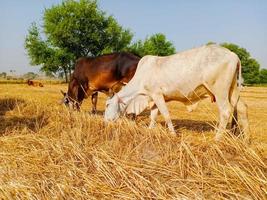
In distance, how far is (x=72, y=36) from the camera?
47.3m

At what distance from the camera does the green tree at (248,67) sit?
8956 cm

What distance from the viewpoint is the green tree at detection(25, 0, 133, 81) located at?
47344 mm

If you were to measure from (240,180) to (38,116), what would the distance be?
542cm

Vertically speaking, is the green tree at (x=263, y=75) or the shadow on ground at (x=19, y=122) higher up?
the green tree at (x=263, y=75)

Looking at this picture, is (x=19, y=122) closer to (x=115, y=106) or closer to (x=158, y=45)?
(x=115, y=106)

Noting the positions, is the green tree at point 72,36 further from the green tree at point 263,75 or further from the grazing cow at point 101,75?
the green tree at point 263,75

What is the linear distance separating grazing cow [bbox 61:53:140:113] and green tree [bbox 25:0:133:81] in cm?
3471

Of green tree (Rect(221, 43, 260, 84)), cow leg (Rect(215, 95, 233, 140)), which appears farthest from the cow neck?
green tree (Rect(221, 43, 260, 84))

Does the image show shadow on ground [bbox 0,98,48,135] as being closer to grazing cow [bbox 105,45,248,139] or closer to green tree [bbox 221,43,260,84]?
grazing cow [bbox 105,45,248,139]

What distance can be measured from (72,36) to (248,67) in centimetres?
5678

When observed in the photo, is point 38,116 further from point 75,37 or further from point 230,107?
point 75,37

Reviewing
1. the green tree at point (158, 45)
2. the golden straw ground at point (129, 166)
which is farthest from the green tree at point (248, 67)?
the golden straw ground at point (129, 166)

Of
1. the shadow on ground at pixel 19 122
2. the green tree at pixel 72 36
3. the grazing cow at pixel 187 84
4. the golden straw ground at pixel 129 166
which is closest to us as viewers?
the golden straw ground at pixel 129 166

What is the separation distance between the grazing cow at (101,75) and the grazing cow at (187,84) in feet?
9.53
